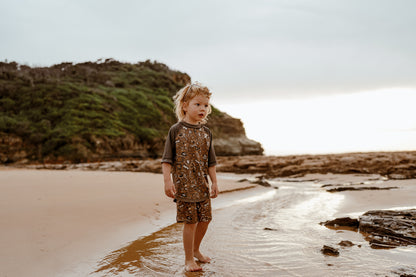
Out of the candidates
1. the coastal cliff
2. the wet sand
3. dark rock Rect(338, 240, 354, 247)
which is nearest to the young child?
the wet sand

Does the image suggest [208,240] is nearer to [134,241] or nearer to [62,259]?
[134,241]

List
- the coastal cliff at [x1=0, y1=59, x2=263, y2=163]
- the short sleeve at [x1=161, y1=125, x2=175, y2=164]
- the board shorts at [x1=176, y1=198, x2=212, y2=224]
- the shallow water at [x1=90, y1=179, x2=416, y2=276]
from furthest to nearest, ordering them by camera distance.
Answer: the coastal cliff at [x1=0, y1=59, x2=263, y2=163], the short sleeve at [x1=161, y1=125, x2=175, y2=164], the board shorts at [x1=176, y1=198, x2=212, y2=224], the shallow water at [x1=90, y1=179, x2=416, y2=276]

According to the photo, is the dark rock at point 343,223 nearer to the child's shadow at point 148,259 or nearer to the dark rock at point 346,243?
the dark rock at point 346,243

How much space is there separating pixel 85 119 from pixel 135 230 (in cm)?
1926

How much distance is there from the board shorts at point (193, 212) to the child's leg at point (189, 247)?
58 mm

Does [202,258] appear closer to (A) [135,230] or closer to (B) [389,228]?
(A) [135,230]

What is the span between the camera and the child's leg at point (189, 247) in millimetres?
2441

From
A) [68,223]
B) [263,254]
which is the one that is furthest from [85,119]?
[263,254]

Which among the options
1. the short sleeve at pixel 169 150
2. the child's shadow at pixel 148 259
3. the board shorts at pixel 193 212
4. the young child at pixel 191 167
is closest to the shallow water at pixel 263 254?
the child's shadow at pixel 148 259

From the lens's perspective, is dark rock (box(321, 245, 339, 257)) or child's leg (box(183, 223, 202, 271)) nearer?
child's leg (box(183, 223, 202, 271))

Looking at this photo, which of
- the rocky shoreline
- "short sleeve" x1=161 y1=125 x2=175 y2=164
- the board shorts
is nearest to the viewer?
the board shorts

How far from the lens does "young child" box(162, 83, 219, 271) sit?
264 centimetres

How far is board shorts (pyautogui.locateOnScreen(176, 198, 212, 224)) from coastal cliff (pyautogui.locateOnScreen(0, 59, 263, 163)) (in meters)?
17.1

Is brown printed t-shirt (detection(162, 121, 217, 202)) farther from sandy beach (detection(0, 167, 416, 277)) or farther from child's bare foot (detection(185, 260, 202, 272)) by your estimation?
sandy beach (detection(0, 167, 416, 277))
